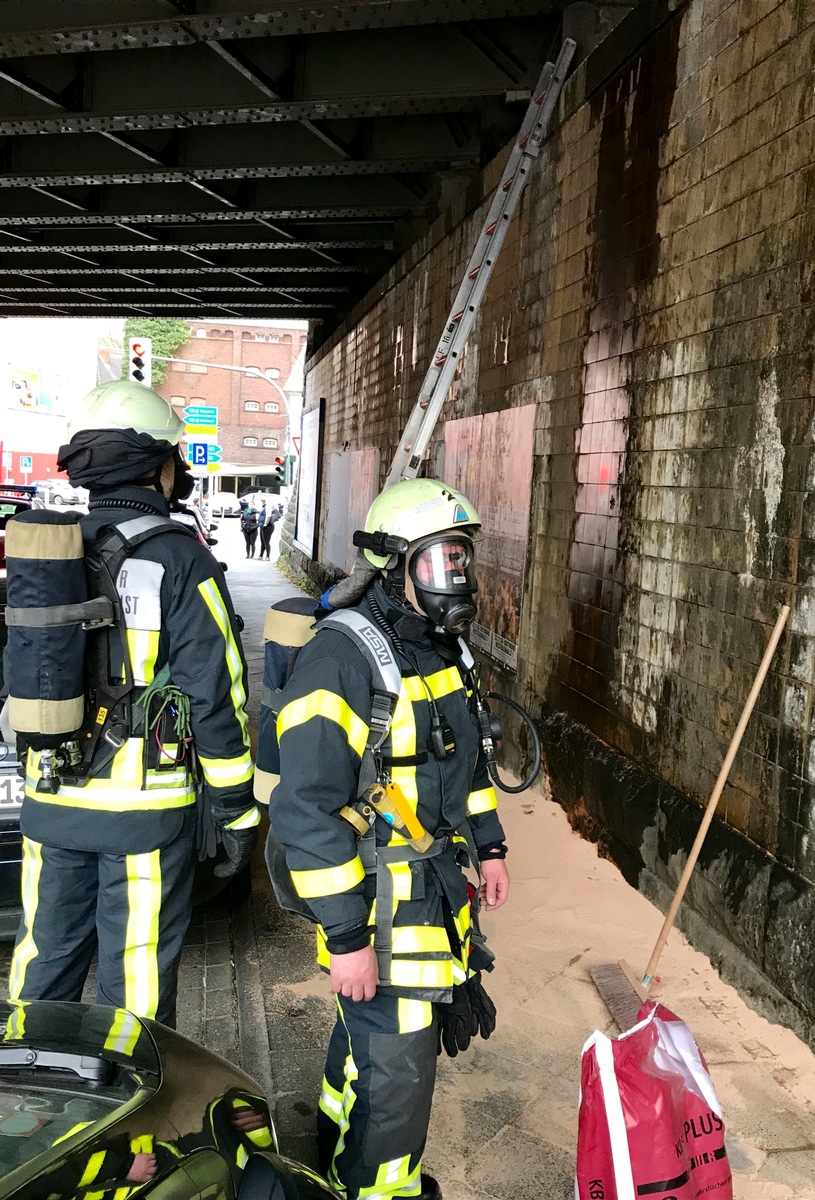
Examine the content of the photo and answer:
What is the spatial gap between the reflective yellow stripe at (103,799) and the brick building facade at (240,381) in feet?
208

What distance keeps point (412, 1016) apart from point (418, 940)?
0.64ft

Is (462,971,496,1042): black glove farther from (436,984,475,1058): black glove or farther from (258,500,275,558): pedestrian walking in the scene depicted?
(258,500,275,558): pedestrian walking

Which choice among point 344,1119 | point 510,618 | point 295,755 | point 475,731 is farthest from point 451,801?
point 510,618

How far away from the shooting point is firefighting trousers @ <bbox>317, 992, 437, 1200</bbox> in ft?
8.24

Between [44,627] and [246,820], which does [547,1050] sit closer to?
[246,820]

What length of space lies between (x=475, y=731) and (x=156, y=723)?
0.93 meters

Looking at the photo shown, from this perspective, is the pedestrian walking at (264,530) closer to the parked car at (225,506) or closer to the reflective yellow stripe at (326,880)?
the parked car at (225,506)

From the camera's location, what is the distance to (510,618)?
7660 mm

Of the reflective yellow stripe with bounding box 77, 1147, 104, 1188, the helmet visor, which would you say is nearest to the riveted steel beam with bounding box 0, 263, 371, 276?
the helmet visor

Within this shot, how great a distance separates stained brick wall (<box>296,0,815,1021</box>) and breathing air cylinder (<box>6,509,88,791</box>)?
8.26 ft

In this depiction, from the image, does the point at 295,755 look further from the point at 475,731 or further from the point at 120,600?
the point at 120,600

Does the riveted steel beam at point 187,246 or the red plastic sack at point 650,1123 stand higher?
the riveted steel beam at point 187,246

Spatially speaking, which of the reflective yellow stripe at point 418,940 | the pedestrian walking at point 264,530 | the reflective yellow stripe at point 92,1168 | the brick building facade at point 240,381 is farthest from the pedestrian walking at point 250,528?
the brick building facade at point 240,381

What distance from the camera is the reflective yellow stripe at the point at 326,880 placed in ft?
7.97
